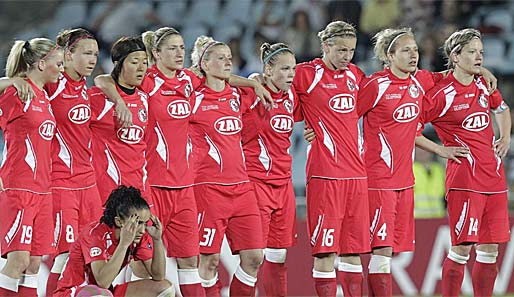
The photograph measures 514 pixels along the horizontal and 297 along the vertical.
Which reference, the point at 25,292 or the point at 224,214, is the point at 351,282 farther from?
the point at 25,292

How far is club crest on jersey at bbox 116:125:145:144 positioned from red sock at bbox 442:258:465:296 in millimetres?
2679

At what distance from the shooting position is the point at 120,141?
7.97m

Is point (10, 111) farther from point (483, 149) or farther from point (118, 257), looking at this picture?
point (483, 149)

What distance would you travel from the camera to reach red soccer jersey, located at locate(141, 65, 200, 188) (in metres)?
8.09

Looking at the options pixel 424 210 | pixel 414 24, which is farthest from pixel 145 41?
pixel 414 24

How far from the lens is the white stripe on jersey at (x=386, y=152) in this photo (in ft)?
27.6

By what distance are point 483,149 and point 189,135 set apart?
232 cm

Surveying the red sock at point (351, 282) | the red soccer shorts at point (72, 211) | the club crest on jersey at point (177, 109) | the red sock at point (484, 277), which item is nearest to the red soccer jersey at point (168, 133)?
the club crest on jersey at point (177, 109)

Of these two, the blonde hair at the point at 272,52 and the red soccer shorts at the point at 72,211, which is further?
the blonde hair at the point at 272,52

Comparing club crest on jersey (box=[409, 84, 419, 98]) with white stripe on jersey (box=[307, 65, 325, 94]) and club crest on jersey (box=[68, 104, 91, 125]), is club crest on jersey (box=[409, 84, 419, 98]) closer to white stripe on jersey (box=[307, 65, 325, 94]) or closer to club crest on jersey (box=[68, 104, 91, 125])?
white stripe on jersey (box=[307, 65, 325, 94])

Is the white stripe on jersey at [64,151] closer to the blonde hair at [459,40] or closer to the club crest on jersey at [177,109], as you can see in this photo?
the club crest on jersey at [177,109]

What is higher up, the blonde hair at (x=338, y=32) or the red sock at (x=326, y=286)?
the blonde hair at (x=338, y=32)

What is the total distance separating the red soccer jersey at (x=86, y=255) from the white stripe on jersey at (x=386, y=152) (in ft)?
7.25

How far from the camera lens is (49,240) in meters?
7.73
